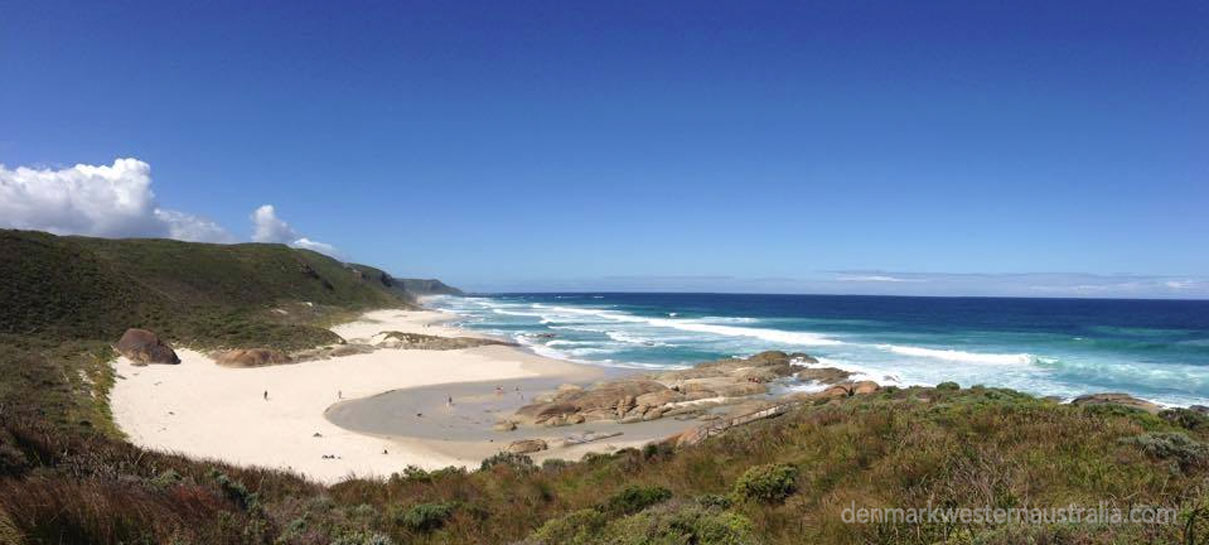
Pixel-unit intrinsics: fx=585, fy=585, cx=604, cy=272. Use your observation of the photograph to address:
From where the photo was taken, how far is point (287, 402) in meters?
26.8

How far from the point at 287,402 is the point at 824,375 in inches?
1099

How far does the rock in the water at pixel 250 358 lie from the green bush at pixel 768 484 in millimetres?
35929

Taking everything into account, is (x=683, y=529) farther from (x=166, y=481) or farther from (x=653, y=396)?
(x=653, y=396)

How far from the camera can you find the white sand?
60.3ft

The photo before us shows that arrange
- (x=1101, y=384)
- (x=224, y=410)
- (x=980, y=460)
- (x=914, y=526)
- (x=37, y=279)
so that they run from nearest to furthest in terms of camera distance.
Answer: (x=914, y=526) < (x=980, y=460) < (x=224, y=410) < (x=1101, y=384) < (x=37, y=279)

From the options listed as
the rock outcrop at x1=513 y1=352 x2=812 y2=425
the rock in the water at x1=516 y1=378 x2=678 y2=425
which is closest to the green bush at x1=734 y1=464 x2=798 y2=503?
the rock outcrop at x1=513 y1=352 x2=812 y2=425

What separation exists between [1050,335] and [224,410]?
224ft

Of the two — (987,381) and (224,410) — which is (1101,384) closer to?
(987,381)

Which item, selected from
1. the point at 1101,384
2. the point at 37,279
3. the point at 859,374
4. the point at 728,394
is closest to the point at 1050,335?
the point at 1101,384

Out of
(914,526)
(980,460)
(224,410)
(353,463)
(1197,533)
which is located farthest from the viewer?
(224,410)

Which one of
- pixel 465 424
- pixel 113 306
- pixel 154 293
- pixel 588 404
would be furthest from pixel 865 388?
pixel 154 293

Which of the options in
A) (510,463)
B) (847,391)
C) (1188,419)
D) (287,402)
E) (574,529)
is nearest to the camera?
(574,529)

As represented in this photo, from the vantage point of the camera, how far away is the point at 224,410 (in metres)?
24.5

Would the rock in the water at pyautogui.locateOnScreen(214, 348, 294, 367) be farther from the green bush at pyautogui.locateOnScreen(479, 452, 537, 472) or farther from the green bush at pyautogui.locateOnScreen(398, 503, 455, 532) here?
the green bush at pyautogui.locateOnScreen(398, 503, 455, 532)
